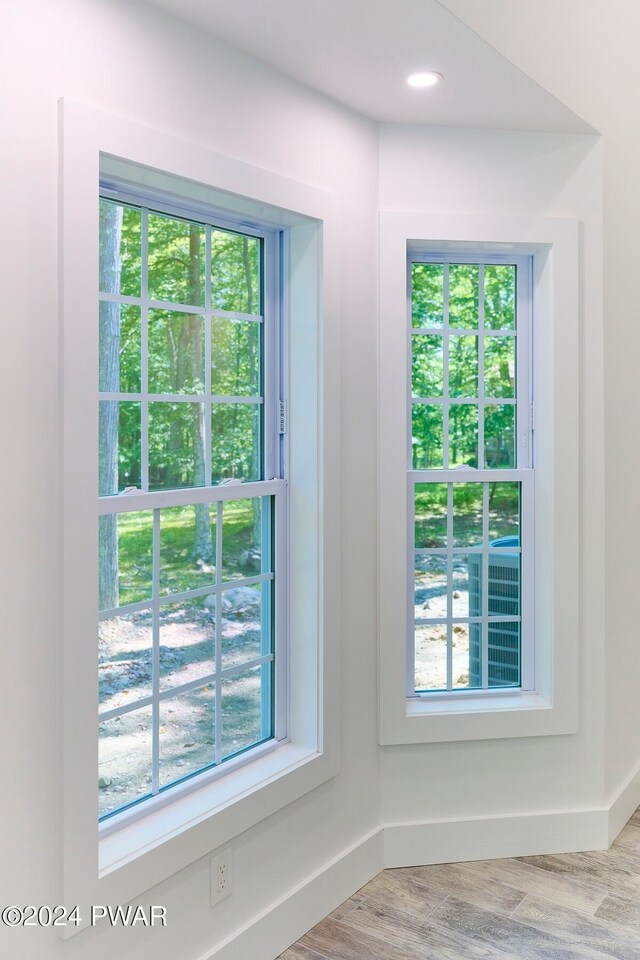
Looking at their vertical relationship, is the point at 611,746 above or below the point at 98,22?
below

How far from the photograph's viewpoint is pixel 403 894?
252cm

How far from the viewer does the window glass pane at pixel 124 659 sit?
192cm

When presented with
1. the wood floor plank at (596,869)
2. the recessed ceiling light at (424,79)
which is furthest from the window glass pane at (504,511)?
the recessed ceiling light at (424,79)

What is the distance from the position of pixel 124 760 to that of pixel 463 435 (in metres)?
1.51

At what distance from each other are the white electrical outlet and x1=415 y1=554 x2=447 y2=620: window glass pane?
3.40 feet

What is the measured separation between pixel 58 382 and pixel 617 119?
2.21 meters

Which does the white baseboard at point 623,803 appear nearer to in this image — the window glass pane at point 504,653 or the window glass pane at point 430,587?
the window glass pane at point 504,653

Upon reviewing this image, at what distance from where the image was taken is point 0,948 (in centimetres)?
153

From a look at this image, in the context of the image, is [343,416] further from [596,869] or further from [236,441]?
[596,869]

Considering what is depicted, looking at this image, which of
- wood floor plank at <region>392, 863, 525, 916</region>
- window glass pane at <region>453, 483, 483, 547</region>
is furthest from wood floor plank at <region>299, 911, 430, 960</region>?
window glass pane at <region>453, 483, 483, 547</region>

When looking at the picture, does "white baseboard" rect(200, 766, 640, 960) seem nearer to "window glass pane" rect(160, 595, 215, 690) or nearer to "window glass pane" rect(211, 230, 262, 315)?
"window glass pane" rect(160, 595, 215, 690)

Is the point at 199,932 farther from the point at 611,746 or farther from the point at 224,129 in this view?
the point at 224,129

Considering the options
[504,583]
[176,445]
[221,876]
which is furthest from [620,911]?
[176,445]

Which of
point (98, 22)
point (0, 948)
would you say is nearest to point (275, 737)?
point (0, 948)
